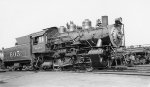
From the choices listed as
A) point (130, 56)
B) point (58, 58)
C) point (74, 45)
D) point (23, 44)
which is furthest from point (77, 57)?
point (23, 44)

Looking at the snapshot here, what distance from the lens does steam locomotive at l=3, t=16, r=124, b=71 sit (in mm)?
14125

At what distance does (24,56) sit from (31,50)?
989mm

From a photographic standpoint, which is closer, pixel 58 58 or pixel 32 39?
pixel 58 58

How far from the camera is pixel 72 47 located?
52.3 ft

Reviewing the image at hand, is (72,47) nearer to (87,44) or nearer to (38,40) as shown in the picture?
(87,44)

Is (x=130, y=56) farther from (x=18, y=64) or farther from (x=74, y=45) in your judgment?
(x=18, y=64)

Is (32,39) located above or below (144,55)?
above

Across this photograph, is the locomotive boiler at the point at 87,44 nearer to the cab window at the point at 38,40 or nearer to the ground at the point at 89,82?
the cab window at the point at 38,40

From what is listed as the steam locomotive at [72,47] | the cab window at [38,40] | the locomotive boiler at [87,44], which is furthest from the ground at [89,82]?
the cab window at [38,40]

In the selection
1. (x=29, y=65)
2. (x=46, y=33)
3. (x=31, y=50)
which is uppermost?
(x=46, y=33)

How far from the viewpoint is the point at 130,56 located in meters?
14.2

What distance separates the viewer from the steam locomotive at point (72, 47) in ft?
46.3

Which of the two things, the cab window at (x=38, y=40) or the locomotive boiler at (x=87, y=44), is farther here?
the cab window at (x=38, y=40)

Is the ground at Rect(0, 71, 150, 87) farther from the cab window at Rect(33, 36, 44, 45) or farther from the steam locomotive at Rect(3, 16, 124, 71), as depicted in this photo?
the cab window at Rect(33, 36, 44, 45)
